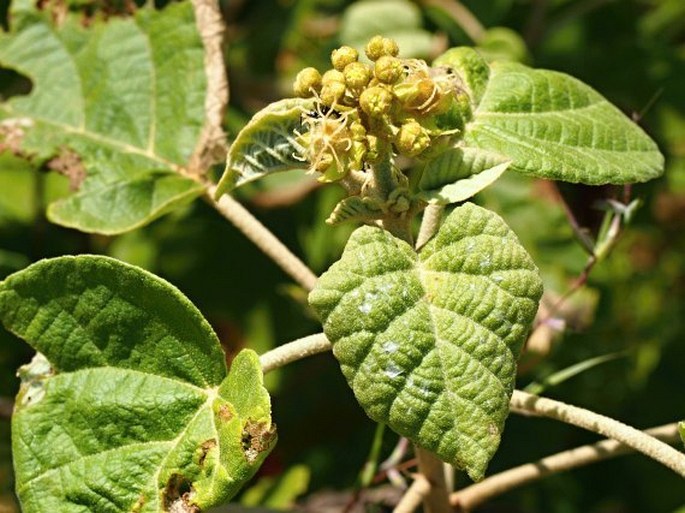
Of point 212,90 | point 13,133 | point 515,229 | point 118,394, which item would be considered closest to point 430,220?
point 118,394

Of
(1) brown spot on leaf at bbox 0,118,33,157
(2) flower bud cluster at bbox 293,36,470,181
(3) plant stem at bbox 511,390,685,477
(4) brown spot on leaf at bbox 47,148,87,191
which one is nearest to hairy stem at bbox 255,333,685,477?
(3) plant stem at bbox 511,390,685,477

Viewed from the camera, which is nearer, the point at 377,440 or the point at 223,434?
the point at 223,434

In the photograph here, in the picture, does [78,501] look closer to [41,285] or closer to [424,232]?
[41,285]

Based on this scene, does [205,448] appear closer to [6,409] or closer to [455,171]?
[455,171]

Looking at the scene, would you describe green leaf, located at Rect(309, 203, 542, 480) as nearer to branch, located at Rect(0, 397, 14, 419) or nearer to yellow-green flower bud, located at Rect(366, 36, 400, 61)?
yellow-green flower bud, located at Rect(366, 36, 400, 61)

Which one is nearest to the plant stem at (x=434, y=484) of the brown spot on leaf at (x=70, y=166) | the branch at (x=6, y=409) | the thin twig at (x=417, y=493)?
the thin twig at (x=417, y=493)

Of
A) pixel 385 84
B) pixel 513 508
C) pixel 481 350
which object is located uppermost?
pixel 385 84

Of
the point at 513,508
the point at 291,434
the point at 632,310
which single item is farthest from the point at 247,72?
the point at 513,508
